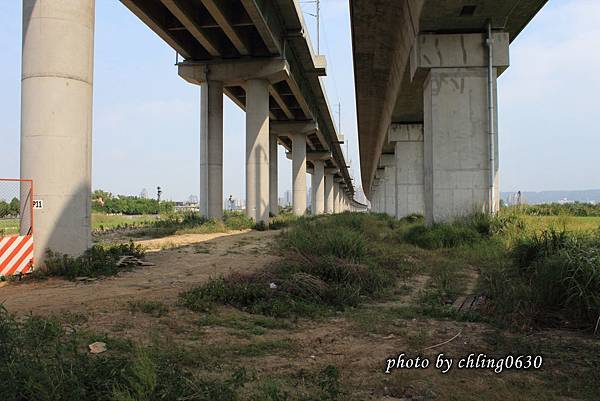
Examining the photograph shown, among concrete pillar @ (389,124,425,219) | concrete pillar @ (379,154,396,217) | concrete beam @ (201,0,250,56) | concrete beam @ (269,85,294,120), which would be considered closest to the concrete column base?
concrete beam @ (201,0,250,56)

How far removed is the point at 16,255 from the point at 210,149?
58.0ft

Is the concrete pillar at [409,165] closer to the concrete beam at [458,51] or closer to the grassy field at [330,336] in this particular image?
the concrete beam at [458,51]

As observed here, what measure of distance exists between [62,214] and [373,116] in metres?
29.7

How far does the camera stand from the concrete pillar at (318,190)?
55166 millimetres

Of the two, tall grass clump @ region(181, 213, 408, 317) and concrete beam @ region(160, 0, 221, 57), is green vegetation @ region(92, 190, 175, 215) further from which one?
tall grass clump @ region(181, 213, 408, 317)

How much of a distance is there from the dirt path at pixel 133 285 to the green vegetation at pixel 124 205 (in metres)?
46.7

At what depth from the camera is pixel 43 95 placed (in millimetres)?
9789

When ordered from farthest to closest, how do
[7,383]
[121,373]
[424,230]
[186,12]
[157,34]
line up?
[157,34] < [186,12] < [424,230] < [121,373] < [7,383]

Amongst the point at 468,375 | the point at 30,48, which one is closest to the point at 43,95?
the point at 30,48

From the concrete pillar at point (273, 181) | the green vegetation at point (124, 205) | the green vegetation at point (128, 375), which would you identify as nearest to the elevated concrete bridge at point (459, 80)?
the green vegetation at point (128, 375)

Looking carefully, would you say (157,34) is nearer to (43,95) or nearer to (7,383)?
(43,95)

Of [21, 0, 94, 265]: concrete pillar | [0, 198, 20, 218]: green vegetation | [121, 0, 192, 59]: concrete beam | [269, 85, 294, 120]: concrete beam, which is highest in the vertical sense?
[121, 0, 192, 59]: concrete beam

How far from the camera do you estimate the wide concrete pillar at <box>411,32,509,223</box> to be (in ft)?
53.6

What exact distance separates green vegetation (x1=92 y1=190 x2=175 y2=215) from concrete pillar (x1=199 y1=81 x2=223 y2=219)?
3218cm
